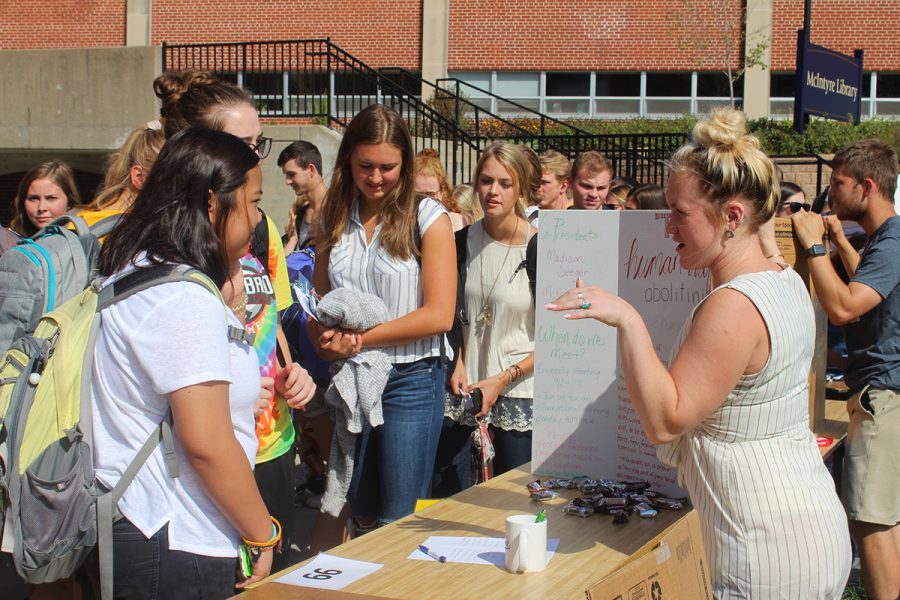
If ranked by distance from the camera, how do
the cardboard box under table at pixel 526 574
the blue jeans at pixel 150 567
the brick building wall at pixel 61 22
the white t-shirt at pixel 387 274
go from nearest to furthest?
the cardboard box under table at pixel 526 574 → the blue jeans at pixel 150 567 → the white t-shirt at pixel 387 274 → the brick building wall at pixel 61 22

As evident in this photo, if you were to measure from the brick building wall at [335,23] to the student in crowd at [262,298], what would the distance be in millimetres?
23289

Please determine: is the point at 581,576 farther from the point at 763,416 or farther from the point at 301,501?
the point at 301,501

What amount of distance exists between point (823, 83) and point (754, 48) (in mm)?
13146

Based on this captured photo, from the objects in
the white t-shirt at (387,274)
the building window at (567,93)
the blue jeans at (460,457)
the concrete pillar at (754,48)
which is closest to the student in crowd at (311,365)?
the white t-shirt at (387,274)

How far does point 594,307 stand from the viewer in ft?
7.47

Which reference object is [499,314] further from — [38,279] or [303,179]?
[303,179]

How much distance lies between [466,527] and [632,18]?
967 inches

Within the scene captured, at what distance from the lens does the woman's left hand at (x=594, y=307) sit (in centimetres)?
227

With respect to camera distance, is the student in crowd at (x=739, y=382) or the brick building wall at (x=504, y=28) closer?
the student in crowd at (x=739, y=382)

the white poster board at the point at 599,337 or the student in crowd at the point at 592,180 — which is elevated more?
the student in crowd at the point at 592,180

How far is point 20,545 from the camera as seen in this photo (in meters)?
2.20

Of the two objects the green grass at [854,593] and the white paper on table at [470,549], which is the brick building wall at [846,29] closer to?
the green grass at [854,593]

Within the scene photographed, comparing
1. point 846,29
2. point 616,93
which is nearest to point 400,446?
point 616,93

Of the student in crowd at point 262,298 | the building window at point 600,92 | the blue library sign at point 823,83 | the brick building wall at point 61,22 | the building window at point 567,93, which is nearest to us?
the student in crowd at point 262,298
